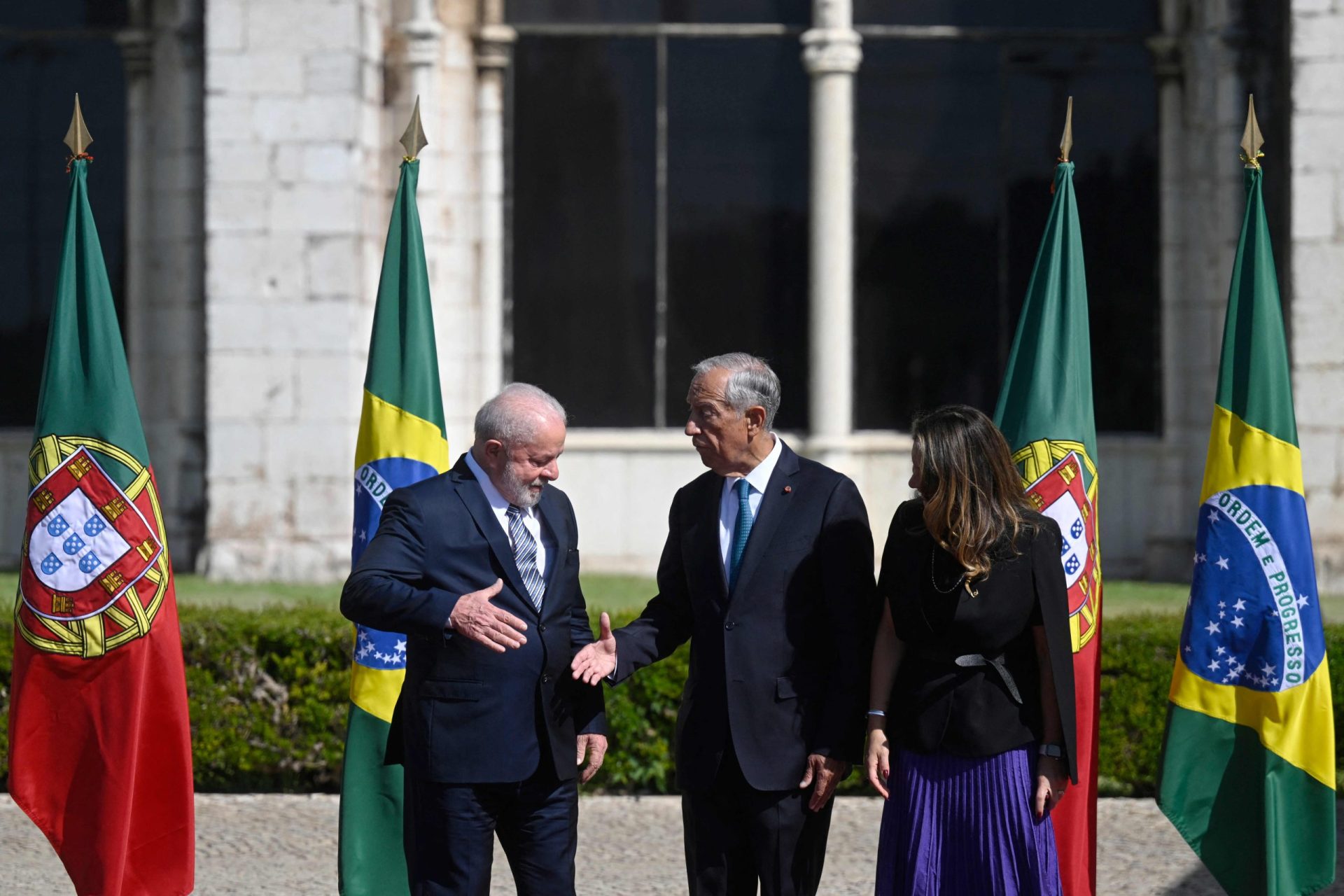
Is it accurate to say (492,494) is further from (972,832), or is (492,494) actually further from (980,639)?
(972,832)

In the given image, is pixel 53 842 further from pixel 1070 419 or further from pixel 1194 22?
pixel 1194 22

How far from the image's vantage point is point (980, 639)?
4.41 metres

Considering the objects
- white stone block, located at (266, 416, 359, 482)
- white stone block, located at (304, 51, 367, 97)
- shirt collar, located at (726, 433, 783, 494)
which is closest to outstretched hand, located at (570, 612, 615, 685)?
shirt collar, located at (726, 433, 783, 494)

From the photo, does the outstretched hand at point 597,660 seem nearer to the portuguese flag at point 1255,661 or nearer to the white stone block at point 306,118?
the portuguese flag at point 1255,661

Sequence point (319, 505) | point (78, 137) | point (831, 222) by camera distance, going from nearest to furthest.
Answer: point (78, 137) < point (319, 505) < point (831, 222)

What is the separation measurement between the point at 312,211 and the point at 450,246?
1.42 metres

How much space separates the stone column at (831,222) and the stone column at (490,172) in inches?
95.6

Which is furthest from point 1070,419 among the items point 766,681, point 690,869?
point 690,869

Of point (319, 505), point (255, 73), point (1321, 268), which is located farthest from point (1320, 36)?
point (319, 505)

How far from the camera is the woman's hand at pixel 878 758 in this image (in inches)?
177

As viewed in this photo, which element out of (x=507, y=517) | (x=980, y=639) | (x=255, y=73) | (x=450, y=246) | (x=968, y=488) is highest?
(x=255, y=73)

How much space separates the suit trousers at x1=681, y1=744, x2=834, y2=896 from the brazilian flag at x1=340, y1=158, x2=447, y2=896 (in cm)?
182

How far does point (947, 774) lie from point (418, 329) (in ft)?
9.74

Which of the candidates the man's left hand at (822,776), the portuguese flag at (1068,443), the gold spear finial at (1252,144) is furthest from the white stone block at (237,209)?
the man's left hand at (822,776)
